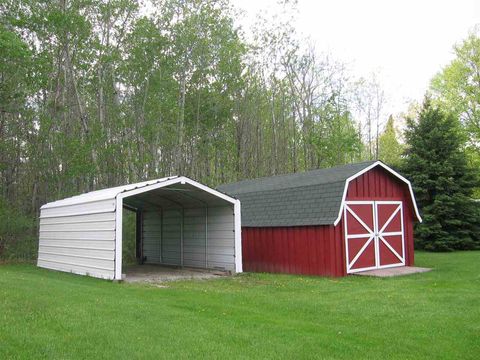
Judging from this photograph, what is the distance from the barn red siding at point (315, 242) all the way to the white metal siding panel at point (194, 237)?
1398mm

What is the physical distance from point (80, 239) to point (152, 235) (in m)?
4.82

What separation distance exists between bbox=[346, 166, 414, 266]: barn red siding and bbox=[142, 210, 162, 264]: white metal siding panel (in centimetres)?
757

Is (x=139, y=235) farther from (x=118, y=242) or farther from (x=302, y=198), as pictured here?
(x=302, y=198)

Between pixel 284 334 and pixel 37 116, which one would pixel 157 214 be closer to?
pixel 37 116

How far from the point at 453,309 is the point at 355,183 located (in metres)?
6.22

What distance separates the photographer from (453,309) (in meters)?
7.82

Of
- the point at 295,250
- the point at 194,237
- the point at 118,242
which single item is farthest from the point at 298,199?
the point at 118,242

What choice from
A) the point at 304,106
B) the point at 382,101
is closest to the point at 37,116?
the point at 304,106

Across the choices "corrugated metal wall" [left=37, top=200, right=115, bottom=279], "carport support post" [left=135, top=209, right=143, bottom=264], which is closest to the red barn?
"corrugated metal wall" [left=37, top=200, right=115, bottom=279]

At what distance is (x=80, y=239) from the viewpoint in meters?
13.8

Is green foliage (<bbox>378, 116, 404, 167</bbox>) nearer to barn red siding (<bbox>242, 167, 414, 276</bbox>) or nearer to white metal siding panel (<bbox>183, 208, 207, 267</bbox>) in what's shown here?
barn red siding (<bbox>242, 167, 414, 276</bbox>)

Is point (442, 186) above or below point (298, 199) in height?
above

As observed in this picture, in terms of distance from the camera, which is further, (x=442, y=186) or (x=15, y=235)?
(x=442, y=186)

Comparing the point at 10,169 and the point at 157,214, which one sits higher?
the point at 10,169
